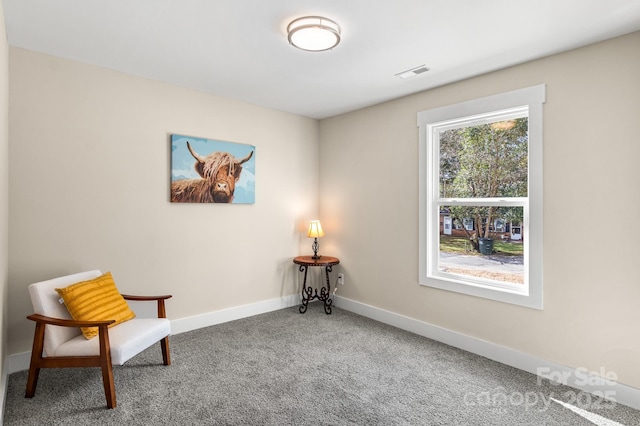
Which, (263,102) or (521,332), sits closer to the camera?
(521,332)

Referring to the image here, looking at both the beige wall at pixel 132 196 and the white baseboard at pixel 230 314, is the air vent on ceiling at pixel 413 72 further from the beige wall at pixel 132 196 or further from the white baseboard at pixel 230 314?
the white baseboard at pixel 230 314

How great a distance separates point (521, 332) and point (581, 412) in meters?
0.68

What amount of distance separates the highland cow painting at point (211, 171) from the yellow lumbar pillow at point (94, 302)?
1084 millimetres

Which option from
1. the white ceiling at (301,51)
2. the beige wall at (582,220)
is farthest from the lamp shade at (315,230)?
the white ceiling at (301,51)

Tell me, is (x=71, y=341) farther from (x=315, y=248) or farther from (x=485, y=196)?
(x=485, y=196)

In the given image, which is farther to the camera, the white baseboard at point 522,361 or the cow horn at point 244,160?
the cow horn at point 244,160

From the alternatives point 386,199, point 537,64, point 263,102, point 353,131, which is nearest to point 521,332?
point 386,199

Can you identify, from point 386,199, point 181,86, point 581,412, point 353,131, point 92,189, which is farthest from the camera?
point 353,131

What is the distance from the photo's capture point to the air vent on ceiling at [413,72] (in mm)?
2965

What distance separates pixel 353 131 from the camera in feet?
14.1

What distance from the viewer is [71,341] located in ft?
7.77

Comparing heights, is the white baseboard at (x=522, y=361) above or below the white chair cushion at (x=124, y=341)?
below

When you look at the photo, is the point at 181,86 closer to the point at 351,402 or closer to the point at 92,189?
the point at 92,189

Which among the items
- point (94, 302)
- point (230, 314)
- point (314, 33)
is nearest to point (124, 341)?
point (94, 302)
